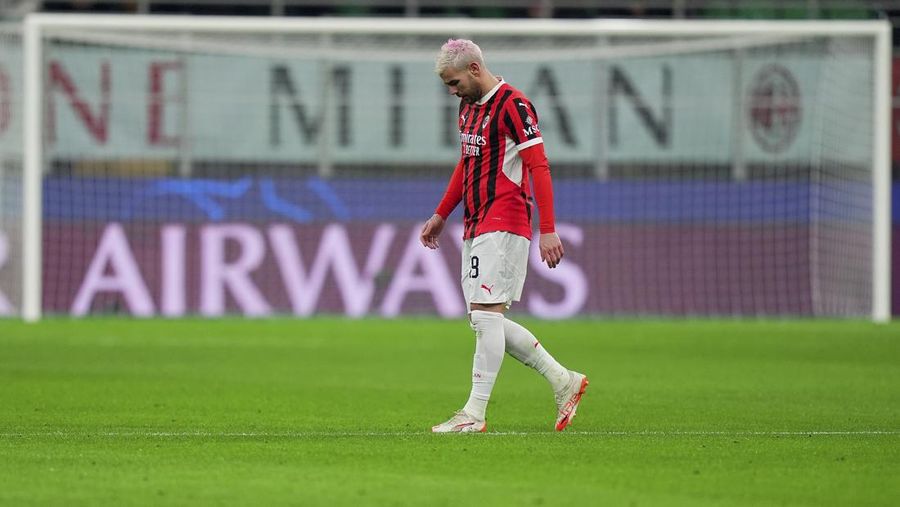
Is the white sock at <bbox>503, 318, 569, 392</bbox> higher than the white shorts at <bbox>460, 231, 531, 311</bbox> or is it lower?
lower

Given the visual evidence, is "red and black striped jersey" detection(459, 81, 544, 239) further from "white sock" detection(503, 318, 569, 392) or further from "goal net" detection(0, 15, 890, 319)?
"goal net" detection(0, 15, 890, 319)

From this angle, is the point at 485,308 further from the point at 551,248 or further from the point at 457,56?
the point at 457,56

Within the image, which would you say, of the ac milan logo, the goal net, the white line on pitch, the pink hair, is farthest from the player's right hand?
the ac milan logo

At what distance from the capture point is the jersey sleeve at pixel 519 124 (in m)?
7.86

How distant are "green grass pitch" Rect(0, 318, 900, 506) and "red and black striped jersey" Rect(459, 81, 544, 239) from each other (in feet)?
3.37

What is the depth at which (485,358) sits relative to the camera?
7.88 meters

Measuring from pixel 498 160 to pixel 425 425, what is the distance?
56.9 inches

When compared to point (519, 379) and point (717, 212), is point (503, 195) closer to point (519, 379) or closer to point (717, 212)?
point (519, 379)

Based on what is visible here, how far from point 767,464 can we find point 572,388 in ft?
5.04

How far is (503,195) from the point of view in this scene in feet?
25.9

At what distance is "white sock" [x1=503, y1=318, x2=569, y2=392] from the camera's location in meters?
8.04

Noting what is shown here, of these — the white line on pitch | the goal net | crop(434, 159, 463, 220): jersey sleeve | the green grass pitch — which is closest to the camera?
the green grass pitch

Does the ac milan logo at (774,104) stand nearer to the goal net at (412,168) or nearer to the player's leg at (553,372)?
the goal net at (412,168)

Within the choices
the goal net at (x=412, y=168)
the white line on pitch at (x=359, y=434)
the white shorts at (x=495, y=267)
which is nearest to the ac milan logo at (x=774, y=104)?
the goal net at (x=412, y=168)
